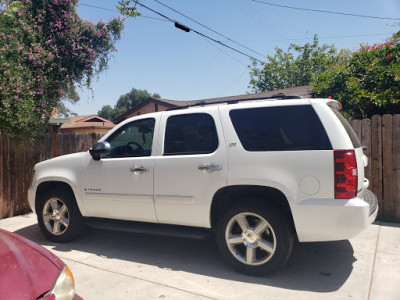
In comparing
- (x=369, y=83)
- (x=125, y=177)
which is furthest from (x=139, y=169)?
(x=369, y=83)

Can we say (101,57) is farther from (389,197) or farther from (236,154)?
(389,197)

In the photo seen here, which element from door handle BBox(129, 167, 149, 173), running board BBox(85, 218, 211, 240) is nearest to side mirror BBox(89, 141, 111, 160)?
door handle BBox(129, 167, 149, 173)

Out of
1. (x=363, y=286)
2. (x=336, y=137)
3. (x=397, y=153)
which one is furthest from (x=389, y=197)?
(x=336, y=137)

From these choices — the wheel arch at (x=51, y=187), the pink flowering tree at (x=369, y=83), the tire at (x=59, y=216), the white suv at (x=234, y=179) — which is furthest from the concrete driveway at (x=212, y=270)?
the pink flowering tree at (x=369, y=83)

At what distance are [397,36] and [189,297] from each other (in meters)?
7.94

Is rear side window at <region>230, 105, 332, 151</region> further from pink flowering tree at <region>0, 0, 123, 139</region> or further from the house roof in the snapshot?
the house roof

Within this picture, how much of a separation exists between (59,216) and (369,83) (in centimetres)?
708

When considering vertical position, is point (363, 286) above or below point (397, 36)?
below

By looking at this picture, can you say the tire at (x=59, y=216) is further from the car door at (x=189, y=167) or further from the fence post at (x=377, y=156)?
the fence post at (x=377, y=156)

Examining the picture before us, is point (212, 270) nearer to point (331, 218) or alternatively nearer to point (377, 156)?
point (331, 218)

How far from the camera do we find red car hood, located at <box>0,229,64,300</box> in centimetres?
188

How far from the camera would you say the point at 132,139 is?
15.2ft

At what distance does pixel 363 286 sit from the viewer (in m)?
3.34

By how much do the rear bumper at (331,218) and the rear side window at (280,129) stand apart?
1.87 ft
